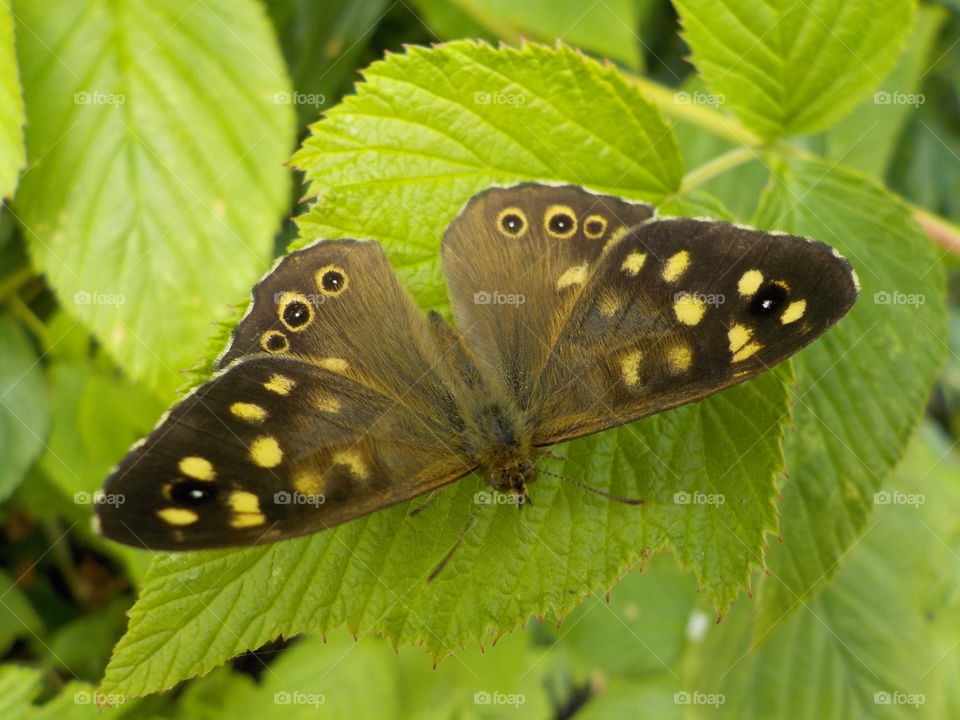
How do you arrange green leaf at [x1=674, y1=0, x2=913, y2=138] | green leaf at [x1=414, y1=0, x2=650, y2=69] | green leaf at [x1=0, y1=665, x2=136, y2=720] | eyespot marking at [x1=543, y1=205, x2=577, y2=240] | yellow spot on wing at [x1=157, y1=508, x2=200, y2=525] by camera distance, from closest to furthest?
yellow spot on wing at [x1=157, y1=508, x2=200, y2=525]
eyespot marking at [x1=543, y1=205, x2=577, y2=240]
green leaf at [x1=674, y1=0, x2=913, y2=138]
green leaf at [x1=0, y1=665, x2=136, y2=720]
green leaf at [x1=414, y1=0, x2=650, y2=69]

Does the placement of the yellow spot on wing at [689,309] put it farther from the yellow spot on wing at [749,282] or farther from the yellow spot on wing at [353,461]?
the yellow spot on wing at [353,461]

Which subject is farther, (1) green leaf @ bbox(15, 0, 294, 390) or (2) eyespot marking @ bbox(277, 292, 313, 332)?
(1) green leaf @ bbox(15, 0, 294, 390)

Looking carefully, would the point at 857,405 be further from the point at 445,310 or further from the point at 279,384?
the point at 279,384

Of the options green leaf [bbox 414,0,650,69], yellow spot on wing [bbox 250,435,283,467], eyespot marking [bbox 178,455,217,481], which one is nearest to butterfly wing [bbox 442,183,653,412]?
yellow spot on wing [bbox 250,435,283,467]

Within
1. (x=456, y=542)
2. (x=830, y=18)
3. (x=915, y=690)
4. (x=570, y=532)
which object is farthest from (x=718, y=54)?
(x=915, y=690)

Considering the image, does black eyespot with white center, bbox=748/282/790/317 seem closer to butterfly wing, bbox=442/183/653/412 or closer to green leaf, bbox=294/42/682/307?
butterfly wing, bbox=442/183/653/412

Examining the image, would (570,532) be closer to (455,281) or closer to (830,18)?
(455,281)
